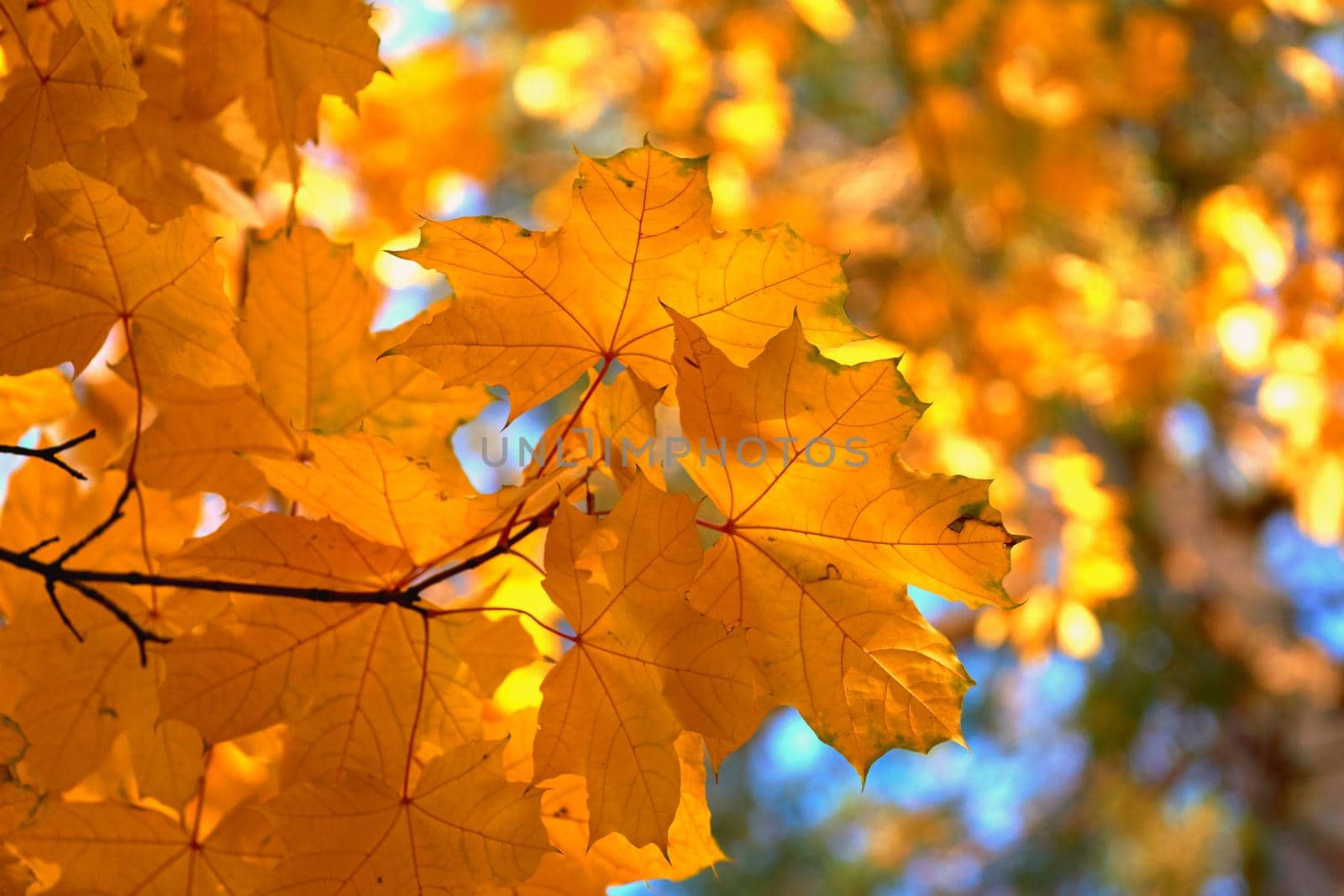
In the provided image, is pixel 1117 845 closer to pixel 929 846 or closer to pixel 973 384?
pixel 929 846

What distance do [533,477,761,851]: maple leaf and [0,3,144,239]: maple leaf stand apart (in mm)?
287

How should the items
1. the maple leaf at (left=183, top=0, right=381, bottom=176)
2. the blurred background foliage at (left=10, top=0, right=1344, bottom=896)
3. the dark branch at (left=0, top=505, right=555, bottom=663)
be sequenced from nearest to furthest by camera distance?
the dark branch at (left=0, top=505, right=555, bottom=663) < the maple leaf at (left=183, top=0, right=381, bottom=176) < the blurred background foliage at (left=10, top=0, right=1344, bottom=896)

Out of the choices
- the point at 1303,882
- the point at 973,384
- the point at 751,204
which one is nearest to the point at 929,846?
the point at 1303,882

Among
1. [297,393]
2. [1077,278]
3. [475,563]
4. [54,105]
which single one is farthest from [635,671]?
[1077,278]

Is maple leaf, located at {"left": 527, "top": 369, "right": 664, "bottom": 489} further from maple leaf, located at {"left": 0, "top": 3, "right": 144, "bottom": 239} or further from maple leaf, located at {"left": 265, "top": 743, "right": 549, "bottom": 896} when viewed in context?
maple leaf, located at {"left": 0, "top": 3, "right": 144, "bottom": 239}

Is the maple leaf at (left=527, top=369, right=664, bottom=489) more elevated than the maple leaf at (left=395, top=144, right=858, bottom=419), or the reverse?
the maple leaf at (left=395, top=144, right=858, bottom=419)

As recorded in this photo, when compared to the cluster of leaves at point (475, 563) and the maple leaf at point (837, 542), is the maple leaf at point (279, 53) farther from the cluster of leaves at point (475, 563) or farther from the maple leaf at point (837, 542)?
the maple leaf at point (837, 542)

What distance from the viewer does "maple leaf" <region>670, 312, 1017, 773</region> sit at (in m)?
0.45

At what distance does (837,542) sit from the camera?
490 millimetres

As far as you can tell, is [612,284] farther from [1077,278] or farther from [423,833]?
[1077,278]

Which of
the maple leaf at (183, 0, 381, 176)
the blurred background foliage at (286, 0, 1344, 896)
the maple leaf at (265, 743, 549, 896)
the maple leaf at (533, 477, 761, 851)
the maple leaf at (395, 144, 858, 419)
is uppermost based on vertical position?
the maple leaf at (183, 0, 381, 176)

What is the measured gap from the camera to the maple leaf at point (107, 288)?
46 centimetres

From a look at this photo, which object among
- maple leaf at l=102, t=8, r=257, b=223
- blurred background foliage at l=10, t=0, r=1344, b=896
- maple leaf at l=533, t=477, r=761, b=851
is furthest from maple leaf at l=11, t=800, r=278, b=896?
blurred background foliage at l=10, t=0, r=1344, b=896

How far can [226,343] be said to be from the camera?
502 mm
